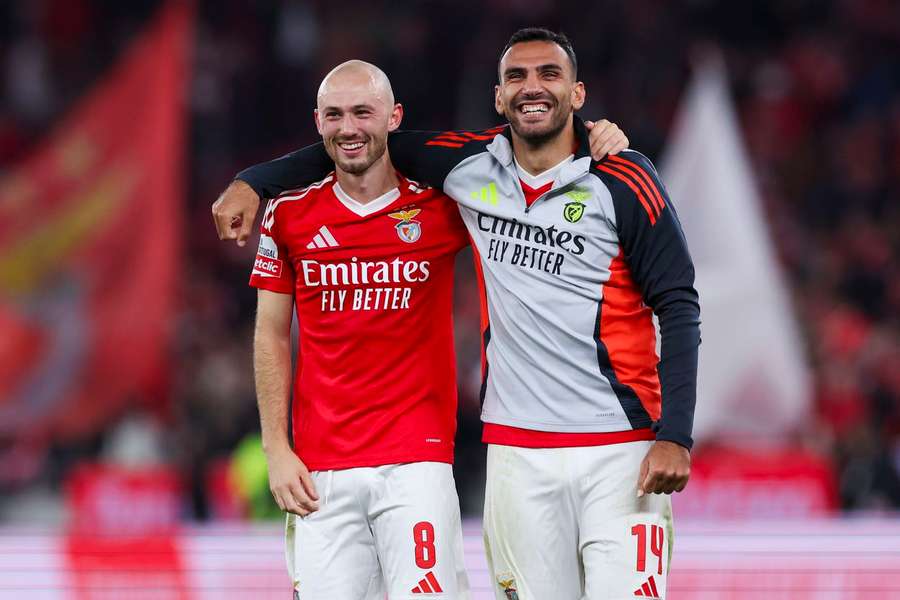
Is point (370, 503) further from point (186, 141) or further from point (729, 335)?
point (186, 141)

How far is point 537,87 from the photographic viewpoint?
4.73 meters

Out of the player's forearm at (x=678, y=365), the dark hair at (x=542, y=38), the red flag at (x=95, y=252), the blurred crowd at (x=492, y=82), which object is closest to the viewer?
the player's forearm at (x=678, y=365)

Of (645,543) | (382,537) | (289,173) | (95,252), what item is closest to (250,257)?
(95,252)

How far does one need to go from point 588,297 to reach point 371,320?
2.24ft

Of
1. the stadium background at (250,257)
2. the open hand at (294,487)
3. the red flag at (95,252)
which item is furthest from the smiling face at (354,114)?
the red flag at (95,252)

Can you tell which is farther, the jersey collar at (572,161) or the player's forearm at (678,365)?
the jersey collar at (572,161)

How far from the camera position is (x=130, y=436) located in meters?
11.3

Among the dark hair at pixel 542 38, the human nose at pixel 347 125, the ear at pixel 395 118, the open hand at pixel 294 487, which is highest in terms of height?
the dark hair at pixel 542 38

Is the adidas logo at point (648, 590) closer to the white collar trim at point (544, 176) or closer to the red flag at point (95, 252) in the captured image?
the white collar trim at point (544, 176)

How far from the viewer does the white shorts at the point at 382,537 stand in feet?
15.7

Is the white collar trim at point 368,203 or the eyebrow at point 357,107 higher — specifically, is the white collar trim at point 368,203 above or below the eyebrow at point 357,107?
below

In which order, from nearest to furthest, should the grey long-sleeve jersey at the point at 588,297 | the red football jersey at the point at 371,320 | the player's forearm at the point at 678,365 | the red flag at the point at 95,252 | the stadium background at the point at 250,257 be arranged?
the player's forearm at the point at 678,365 < the grey long-sleeve jersey at the point at 588,297 < the red football jersey at the point at 371,320 < the stadium background at the point at 250,257 < the red flag at the point at 95,252

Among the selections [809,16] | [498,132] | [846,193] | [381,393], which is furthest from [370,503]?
[809,16]

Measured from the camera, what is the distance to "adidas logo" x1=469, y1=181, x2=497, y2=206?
4871 mm
